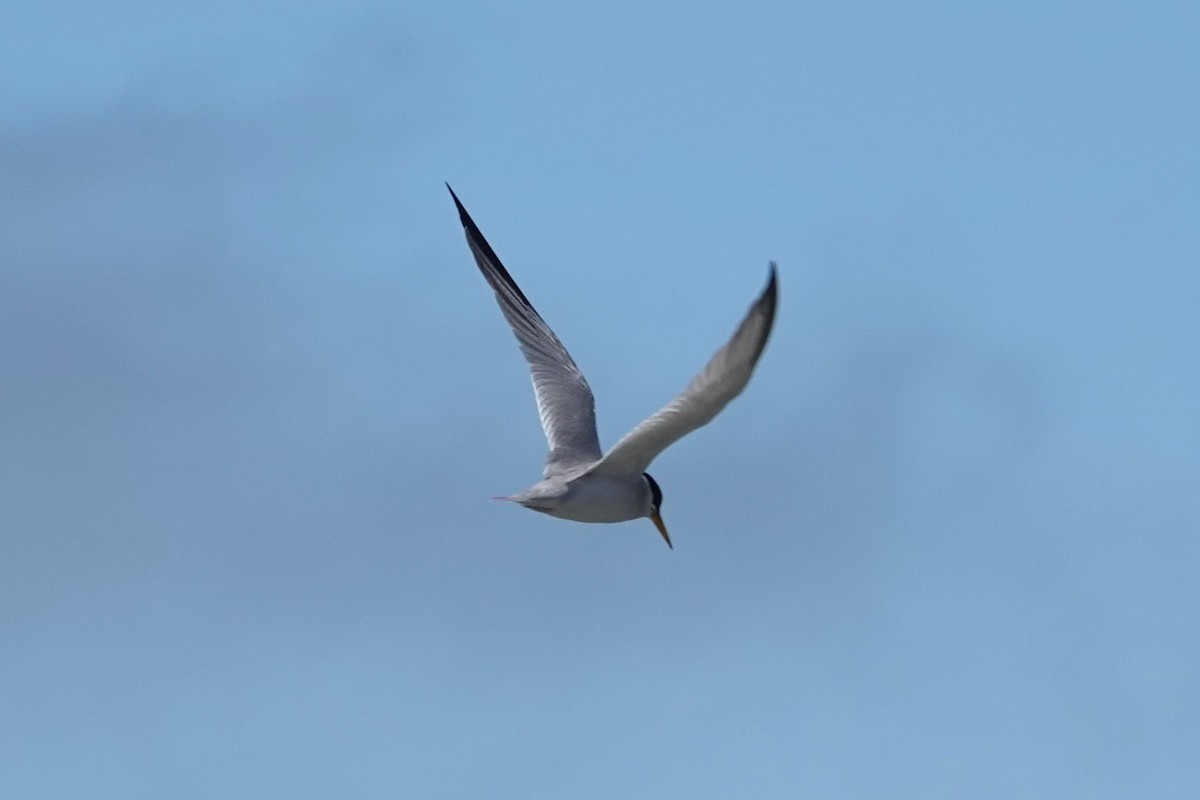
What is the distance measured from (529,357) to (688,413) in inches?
319

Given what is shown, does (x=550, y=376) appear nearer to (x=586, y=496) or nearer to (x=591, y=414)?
(x=591, y=414)

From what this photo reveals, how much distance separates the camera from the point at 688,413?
23500 millimetres

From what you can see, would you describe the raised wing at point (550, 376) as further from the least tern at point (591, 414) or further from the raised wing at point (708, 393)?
the raised wing at point (708, 393)

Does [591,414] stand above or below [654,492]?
above

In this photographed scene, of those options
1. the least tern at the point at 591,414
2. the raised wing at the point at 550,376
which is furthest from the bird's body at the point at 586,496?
the raised wing at the point at 550,376

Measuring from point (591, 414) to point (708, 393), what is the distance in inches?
282

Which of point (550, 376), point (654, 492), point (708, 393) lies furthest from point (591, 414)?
point (708, 393)

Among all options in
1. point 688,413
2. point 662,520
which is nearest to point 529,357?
point 662,520

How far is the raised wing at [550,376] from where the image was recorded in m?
28.8

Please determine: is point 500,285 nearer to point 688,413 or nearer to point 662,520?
point 662,520

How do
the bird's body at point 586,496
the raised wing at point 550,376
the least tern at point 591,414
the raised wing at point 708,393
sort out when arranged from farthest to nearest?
the raised wing at point 550,376 → the bird's body at point 586,496 → the least tern at point 591,414 → the raised wing at point 708,393

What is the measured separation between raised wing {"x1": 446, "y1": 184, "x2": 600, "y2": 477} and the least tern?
0.04 feet

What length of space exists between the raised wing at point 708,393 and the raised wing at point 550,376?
107 inches

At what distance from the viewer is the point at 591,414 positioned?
2995 cm
